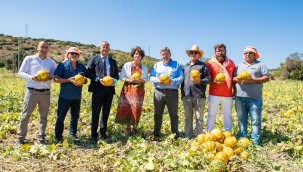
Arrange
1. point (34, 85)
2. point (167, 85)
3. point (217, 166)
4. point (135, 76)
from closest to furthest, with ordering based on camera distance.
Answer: point (217, 166), point (34, 85), point (167, 85), point (135, 76)

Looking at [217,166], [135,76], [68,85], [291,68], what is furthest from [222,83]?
[291,68]

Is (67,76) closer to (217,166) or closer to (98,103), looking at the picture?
(98,103)

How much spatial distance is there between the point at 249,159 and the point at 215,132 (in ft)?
2.88

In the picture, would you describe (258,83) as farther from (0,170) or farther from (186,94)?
(0,170)

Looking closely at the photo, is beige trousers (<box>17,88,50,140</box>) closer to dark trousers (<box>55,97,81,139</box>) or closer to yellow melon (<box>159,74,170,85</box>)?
dark trousers (<box>55,97,81,139</box>)

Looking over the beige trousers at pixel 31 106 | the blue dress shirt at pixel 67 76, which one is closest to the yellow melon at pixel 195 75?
the blue dress shirt at pixel 67 76

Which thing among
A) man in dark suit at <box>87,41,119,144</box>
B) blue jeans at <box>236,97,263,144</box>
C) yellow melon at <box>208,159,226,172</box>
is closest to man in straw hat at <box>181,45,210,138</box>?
blue jeans at <box>236,97,263,144</box>

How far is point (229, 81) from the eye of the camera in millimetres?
5316

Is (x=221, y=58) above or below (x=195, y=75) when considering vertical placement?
above

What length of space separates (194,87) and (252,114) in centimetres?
136

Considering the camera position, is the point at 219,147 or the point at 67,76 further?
the point at 67,76

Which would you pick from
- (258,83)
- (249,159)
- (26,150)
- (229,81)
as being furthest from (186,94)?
(26,150)

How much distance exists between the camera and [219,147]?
4273 mm

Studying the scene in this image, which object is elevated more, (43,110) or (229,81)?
(229,81)
